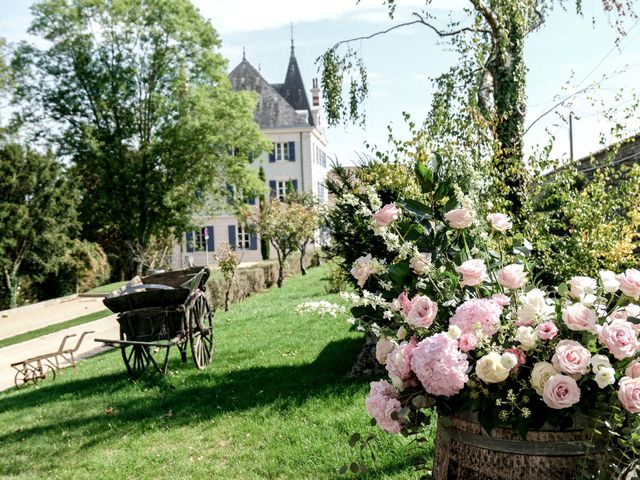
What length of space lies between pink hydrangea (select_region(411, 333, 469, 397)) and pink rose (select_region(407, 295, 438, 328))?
88 mm

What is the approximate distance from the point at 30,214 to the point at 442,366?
80.7ft

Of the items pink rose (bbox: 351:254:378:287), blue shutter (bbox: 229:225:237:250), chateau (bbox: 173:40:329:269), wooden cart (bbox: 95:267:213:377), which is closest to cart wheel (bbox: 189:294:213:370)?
wooden cart (bbox: 95:267:213:377)

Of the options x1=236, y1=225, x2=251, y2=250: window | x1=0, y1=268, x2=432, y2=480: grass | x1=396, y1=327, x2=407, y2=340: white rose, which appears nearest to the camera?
x1=396, y1=327, x2=407, y2=340: white rose

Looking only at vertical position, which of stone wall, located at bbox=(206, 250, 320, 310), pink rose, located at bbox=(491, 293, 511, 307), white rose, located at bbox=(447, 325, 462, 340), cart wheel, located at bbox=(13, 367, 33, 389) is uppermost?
pink rose, located at bbox=(491, 293, 511, 307)

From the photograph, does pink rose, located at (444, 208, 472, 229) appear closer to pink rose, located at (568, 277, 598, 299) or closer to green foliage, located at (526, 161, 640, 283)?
pink rose, located at (568, 277, 598, 299)

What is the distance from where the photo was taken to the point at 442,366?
2004 millimetres

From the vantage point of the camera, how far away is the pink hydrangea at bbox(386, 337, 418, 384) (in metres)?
2.21

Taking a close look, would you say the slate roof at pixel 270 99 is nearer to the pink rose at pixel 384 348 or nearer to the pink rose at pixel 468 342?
the pink rose at pixel 384 348

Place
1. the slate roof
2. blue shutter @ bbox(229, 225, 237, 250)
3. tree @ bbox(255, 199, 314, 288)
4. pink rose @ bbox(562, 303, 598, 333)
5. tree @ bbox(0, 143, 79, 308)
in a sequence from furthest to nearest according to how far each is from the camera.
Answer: the slate roof → blue shutter @ bbox(229, 225, 237, 250) → tree @ bbox(255, 199, 314, 288) → tree @ bbox(0, 143, 79, 308) → pink rose @ bbox(562, 303, 598, 333)

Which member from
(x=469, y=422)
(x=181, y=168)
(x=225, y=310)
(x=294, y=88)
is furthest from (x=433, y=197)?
(x=294, y=88)

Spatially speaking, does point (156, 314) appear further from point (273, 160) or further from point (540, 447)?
point (273, 160)

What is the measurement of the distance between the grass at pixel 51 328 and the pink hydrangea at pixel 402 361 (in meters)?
14.3

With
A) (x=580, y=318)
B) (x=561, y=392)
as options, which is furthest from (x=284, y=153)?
(x=561, y=392)

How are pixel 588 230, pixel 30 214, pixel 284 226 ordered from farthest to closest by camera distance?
pixel 284 226
pixel 30 214
pixel 588 230
